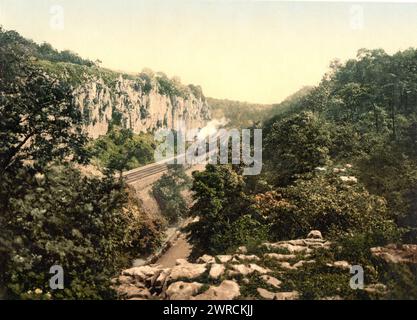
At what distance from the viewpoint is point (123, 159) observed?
16.8 meters

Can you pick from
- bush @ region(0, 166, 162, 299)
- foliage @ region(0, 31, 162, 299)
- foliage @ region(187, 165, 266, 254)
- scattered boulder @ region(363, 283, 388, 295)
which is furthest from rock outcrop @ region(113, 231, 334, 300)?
foliage @ region(187, 165, 266, 254)

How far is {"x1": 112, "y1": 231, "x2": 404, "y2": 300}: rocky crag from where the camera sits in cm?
1041

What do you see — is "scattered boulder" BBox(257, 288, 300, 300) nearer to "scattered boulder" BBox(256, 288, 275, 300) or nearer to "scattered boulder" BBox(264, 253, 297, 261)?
"scattered boulder" BBox(256, 288, 275, 300)

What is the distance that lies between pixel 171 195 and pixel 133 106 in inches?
246

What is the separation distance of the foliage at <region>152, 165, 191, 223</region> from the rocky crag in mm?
6688

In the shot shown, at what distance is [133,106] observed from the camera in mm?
23797

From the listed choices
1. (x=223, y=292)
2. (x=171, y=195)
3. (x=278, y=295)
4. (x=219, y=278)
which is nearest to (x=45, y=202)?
(x=219, y=278)

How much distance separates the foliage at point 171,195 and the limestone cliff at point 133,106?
2.54 m

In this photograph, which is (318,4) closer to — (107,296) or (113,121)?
(113,121)

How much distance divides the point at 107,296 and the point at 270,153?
963 cm

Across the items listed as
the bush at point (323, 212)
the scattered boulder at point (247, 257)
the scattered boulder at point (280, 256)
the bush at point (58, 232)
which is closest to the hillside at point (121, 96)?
the bush at point (58, 232)

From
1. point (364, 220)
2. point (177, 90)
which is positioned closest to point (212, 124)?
point (177, 90)

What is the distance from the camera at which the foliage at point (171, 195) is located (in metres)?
19.1

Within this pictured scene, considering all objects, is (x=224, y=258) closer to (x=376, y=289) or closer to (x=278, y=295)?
(x=278, y=295)
